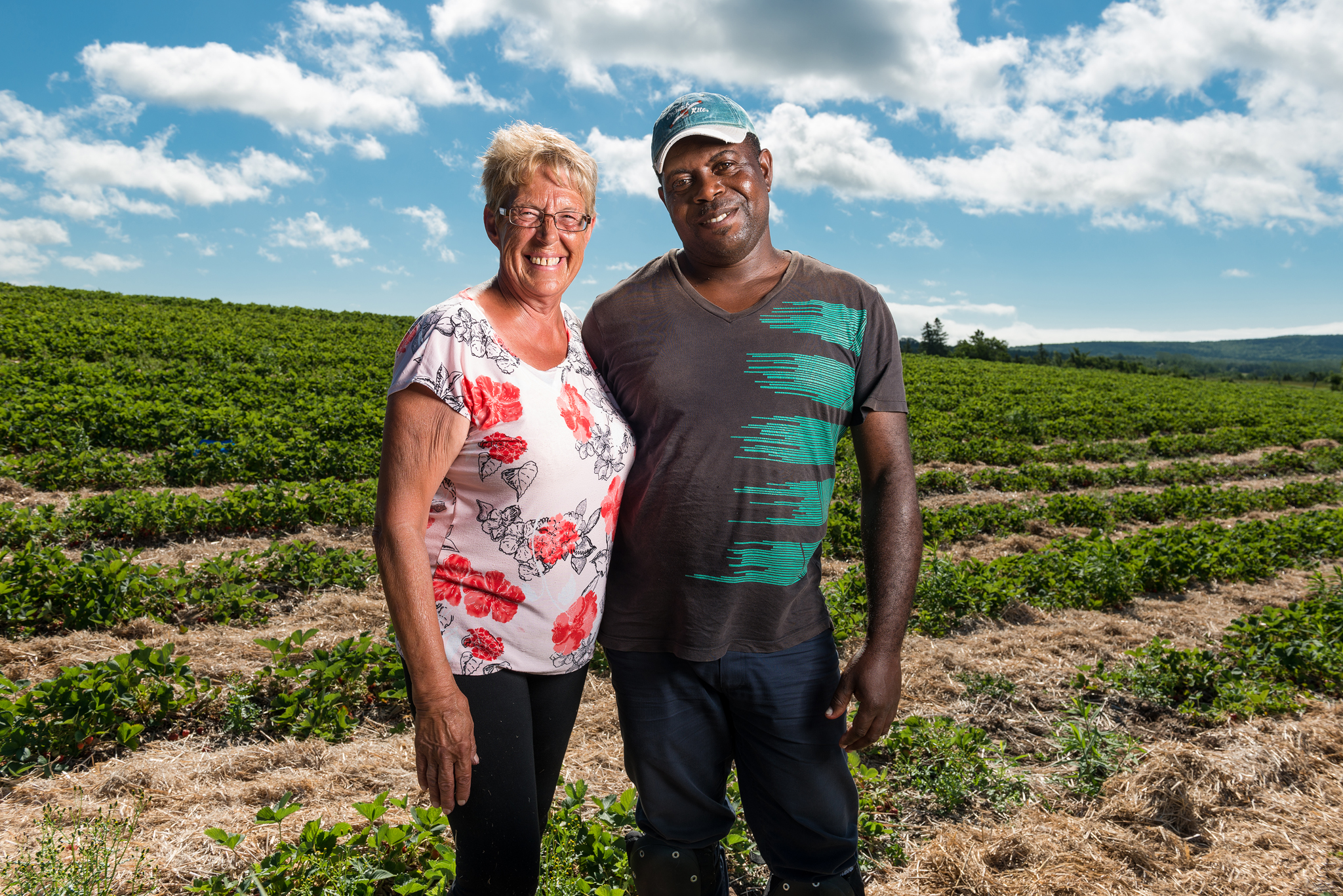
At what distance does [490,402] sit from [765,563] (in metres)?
0.83

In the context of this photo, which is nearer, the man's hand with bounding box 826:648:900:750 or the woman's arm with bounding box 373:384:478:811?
the woman's arm with bounding box 373:384:478:811

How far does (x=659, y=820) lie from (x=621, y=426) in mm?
1083

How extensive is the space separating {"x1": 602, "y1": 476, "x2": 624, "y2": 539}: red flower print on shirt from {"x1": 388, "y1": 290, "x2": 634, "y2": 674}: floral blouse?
6cm

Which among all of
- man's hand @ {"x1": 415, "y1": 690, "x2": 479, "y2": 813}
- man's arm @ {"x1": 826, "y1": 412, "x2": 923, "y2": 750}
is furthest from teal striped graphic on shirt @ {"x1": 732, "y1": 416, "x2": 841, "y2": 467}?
man's hand @ {"x1": 415, "y1": 690, "x2": 479, "y2": 813}

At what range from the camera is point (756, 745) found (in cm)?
199

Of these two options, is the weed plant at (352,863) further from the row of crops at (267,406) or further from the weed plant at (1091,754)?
the row of crops at (267,406)

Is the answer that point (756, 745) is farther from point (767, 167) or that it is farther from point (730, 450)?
point (767, 167)

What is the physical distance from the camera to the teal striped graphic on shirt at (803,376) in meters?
1.92

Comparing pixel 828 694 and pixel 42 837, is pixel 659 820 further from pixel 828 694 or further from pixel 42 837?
pixel 42 837

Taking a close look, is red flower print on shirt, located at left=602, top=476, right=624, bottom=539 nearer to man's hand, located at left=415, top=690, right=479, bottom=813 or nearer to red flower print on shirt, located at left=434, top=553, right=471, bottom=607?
red flower print on shirt, located at left=434, top=553, right=471, bottom=607

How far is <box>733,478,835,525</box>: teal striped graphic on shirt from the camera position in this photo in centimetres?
193

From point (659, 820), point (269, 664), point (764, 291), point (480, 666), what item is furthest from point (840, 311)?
point (269, 664)

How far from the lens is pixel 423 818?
9.11 ft

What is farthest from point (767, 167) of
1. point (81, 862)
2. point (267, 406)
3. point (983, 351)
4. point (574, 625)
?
point (983, 351)
